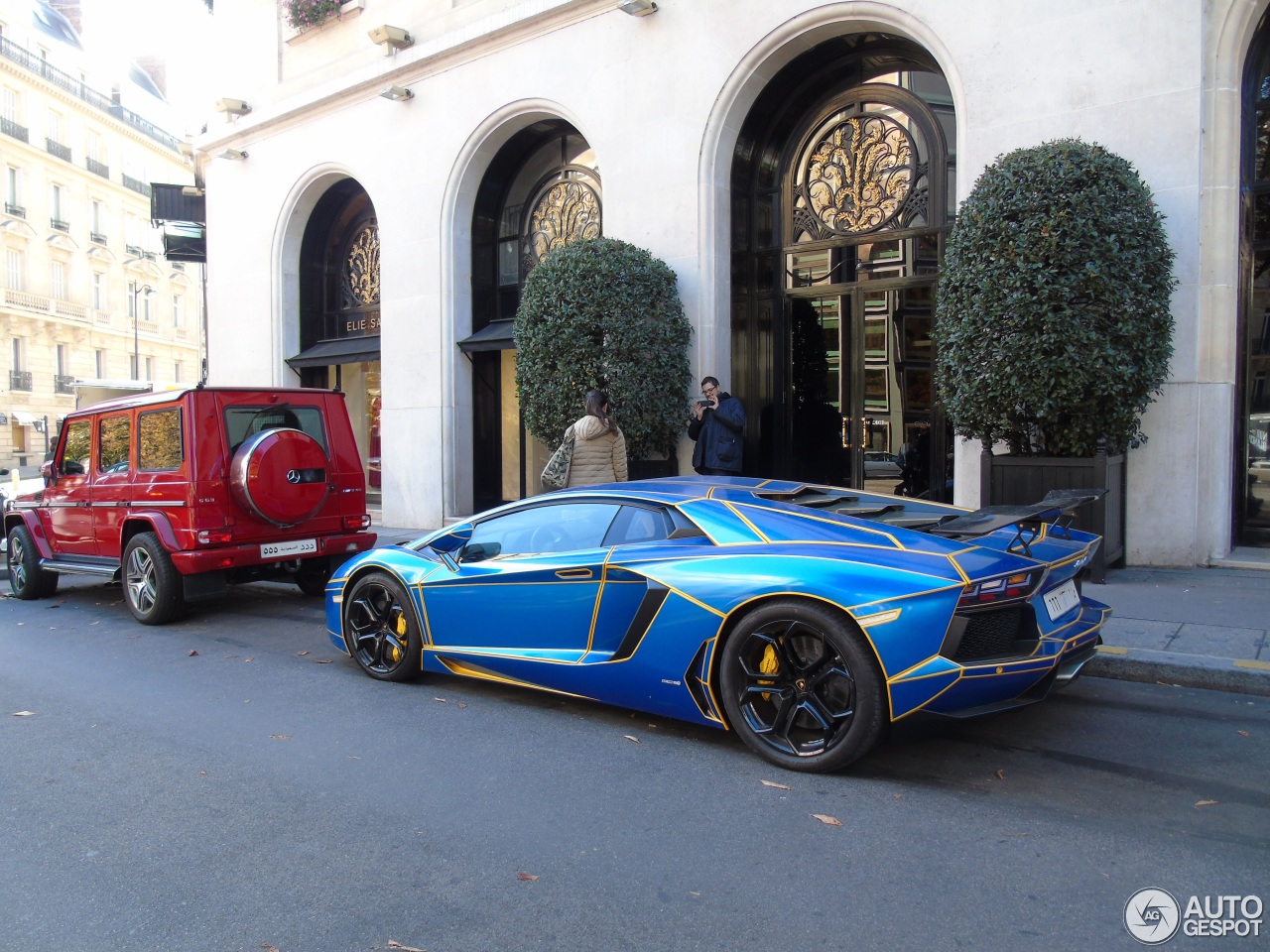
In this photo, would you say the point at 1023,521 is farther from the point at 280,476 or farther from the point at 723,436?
the point at 280,476

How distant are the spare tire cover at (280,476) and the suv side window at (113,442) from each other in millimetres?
1333

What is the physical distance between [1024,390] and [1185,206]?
237 centimetres

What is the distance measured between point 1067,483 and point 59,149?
189 feet

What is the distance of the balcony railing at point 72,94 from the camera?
155ft

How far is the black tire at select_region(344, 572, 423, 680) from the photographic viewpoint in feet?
18.2

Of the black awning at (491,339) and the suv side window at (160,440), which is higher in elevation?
the black awning at (491,339)

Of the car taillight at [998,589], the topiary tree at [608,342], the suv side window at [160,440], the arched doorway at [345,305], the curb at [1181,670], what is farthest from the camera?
the arched doorway at [345,305]

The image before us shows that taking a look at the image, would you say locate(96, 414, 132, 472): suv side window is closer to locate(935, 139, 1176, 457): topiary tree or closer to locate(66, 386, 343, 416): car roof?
locate(66, 386, 343, 416): car roof

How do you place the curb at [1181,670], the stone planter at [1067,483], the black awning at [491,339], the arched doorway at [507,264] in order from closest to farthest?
the curb at [1181,670], the stone planter at [1067,483], the black awning at [491,339], the arched doorway at [507,264]

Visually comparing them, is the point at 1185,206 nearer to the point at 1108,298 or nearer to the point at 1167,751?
the point at 1108,298

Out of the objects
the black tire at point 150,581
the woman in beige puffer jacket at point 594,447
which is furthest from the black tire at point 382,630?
the woman in beige puffer jacket at point 594,447

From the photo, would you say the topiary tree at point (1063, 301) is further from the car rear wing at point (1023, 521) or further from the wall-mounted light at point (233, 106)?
the wall-mounted light at point (233, 106)

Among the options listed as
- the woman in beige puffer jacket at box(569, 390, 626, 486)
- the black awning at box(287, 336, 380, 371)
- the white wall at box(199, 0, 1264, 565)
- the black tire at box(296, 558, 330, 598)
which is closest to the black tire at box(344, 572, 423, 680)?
the black tire at box(296, 558, 330, 598)

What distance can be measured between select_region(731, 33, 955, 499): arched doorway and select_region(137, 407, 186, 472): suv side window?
250 inches
